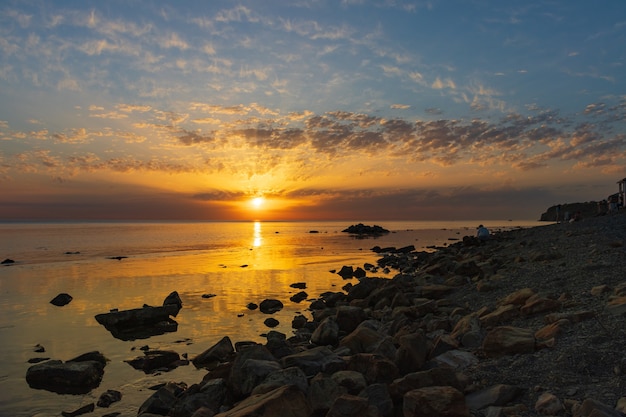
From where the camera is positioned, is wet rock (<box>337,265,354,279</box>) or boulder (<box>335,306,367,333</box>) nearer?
boulder (<box>335,306,367,333</box>)

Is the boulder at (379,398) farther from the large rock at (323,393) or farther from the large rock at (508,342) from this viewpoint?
the large rock at (508,342)

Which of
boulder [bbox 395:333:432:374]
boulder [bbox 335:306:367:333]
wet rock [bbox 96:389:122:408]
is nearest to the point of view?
boulder [bbox 395:333:432:374]

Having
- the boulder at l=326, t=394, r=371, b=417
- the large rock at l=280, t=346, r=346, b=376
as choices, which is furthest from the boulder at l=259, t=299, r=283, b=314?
the boulder at l=326, t=394, r=371, b=417

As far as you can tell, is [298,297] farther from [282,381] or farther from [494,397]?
[494,397]

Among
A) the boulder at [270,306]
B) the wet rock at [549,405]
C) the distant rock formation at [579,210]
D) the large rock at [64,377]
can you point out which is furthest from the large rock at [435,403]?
the distant rock formation at [579,210]

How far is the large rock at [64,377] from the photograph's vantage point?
10031mm

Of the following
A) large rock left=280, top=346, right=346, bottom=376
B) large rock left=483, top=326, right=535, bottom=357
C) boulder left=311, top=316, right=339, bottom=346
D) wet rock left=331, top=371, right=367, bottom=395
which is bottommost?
boulder left=311, top=316, right=339, bottom=346

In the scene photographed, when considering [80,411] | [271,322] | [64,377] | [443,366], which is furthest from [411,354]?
[271,322]

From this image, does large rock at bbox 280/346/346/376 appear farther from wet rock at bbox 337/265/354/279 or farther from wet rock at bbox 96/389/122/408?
wet rock at bbox 337/265/354/279

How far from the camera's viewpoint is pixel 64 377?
10.2 metres

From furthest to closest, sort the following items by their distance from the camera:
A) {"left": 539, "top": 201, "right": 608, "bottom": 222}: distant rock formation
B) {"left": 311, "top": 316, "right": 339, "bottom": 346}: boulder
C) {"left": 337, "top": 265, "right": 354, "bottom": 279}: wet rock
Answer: {"left": 539, "top": 201, "right": 608, "bottom": 222}: distant rock formation → {"left": 337, "top": 265, "right": 354, "bottom": 279}: wet rock → {"left": 311, "top": 316, "right": 339, "bottom": 346}: boulder

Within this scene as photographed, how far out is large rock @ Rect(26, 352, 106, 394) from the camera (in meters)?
10.0

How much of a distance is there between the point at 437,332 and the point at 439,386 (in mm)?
4805

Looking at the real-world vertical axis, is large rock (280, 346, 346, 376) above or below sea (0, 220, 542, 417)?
above
